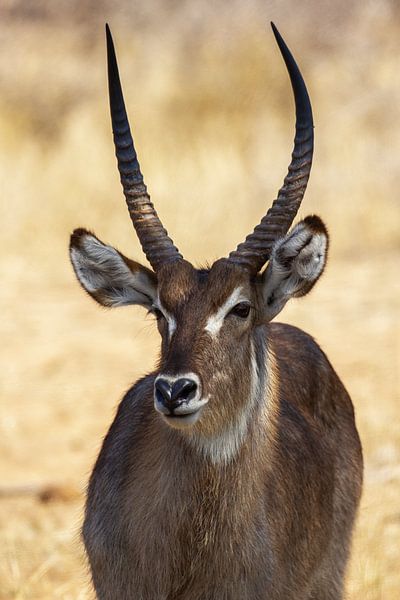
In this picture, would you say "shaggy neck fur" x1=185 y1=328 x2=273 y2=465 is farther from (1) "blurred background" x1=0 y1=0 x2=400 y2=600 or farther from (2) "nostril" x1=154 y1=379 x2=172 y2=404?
(1) "blurred background" x1=0 y1=0 x2=400 y2=600

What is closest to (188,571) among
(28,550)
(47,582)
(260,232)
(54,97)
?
(260,232)

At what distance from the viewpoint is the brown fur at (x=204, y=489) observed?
18.7 ft

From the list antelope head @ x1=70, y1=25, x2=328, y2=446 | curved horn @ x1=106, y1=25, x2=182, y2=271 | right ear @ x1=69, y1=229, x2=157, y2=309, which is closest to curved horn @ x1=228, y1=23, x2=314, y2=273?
antelope head @ x1=70, y1=25, x2=328, y2=446

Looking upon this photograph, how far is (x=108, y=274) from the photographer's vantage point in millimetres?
6223

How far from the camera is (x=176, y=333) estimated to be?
559 centimetres

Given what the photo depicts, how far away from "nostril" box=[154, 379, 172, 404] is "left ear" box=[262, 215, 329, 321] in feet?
3.03

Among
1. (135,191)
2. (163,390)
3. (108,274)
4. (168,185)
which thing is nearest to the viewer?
(163,390)

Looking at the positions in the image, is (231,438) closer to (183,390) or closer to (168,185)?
(183,390)

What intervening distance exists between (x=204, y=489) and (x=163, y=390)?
83cm

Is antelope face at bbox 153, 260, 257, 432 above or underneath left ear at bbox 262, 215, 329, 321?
underneath

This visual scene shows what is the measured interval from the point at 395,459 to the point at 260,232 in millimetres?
5224

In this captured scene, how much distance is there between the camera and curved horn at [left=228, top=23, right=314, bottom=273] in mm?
5918

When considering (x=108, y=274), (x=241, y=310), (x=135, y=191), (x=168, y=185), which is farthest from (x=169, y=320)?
(x=168, y=185)

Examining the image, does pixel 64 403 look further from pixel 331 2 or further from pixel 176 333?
pixel 331 2
